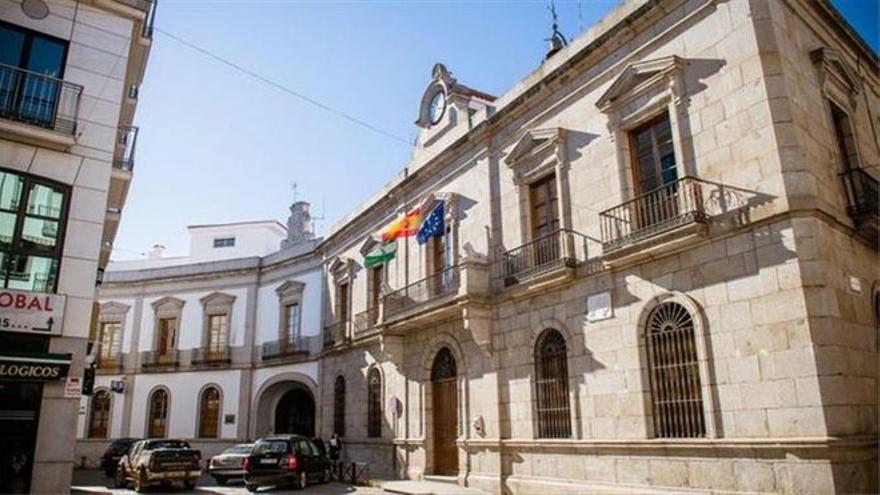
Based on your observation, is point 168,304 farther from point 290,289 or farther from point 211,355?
point 290,289

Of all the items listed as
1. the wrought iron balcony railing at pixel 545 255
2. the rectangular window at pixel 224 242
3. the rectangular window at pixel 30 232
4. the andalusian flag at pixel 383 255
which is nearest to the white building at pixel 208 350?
the rectangular window at pixel 224 242

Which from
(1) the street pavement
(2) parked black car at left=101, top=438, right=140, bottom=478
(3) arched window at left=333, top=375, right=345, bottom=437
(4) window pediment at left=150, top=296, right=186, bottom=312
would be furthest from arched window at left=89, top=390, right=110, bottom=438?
(3) arched window at left=333, top=375, right=345, bottom=437

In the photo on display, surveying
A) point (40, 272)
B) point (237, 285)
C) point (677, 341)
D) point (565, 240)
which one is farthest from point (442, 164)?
point (237, 285)

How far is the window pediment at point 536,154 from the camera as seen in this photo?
12.9 meters

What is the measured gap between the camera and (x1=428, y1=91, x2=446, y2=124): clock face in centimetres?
1733

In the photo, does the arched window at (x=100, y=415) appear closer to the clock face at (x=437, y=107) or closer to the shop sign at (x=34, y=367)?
the clock face at (x=437, y=107)

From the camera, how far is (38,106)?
996 centimetres

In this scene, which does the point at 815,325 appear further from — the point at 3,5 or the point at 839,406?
the point at 3,5

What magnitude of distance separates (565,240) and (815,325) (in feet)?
15.9

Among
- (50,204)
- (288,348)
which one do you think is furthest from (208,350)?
(50,204)

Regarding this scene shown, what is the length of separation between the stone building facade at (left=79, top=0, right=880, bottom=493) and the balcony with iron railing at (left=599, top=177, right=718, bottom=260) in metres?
0.04

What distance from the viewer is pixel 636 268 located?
10758mm

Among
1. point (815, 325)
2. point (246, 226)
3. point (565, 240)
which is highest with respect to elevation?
point (246, 226)

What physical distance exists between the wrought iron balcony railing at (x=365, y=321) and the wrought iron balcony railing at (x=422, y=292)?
178 cm
